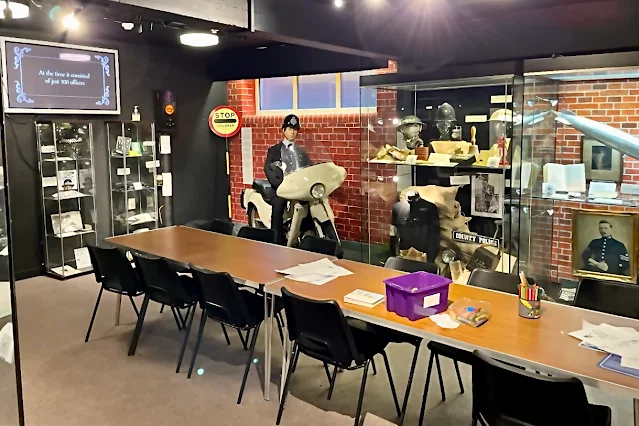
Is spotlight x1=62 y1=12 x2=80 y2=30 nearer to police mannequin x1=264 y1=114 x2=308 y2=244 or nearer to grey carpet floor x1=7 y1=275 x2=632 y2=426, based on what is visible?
police mannequin x1=264 y1=114 x2=308 y2=244

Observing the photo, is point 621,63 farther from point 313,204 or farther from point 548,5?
point 313,204

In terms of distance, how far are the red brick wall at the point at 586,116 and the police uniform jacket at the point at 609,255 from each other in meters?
0.15

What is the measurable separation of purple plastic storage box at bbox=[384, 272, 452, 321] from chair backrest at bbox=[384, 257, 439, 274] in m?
0.59

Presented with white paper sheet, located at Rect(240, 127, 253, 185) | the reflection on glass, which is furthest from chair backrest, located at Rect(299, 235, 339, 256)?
white paper sheet, located at Rect(240, 127, 253, 185)

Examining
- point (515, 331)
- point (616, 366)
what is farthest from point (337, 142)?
point (616, 366)

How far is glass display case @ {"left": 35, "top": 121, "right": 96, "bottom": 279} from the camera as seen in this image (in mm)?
5918

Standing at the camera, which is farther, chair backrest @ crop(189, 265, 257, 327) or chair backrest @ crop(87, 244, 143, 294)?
chair backrest @ crop(87, 244, 143, 294)

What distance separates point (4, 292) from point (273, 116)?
597 centimetres

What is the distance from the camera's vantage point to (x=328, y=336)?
9.48 feet

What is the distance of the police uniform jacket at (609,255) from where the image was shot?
4.13m

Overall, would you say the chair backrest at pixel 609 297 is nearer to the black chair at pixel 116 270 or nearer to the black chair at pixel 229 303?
the black chair at pixel 229 303

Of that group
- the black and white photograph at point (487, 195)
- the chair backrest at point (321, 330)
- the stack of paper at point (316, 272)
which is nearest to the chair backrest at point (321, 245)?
the stack of paper at point (316, 272)

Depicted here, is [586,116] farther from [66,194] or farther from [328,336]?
[66,194]

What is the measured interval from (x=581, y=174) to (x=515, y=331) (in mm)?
2210
